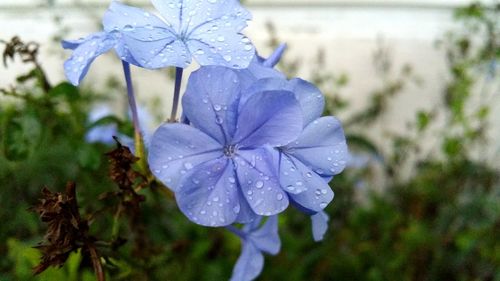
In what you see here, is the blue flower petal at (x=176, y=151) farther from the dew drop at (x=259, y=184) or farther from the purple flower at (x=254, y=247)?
the purple flower at (x=254, y=247)

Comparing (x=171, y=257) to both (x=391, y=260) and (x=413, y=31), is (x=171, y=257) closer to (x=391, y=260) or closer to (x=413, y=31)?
(x=391, y=260)

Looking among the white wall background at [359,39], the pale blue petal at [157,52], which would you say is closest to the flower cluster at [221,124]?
the pale blue petal at [157,52]

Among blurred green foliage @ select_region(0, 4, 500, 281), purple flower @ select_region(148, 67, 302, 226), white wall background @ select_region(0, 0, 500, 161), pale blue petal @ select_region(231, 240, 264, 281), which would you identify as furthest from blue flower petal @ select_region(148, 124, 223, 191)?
white wall background @ select_region(0, 0, 500, 161)

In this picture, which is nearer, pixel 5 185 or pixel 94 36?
pixel 94 36

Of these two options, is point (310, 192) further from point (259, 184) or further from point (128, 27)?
point (128, 27)

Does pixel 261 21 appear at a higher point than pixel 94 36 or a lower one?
lower

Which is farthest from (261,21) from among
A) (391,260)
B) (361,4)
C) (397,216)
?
(391,260)

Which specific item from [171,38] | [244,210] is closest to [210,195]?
[244,210]
